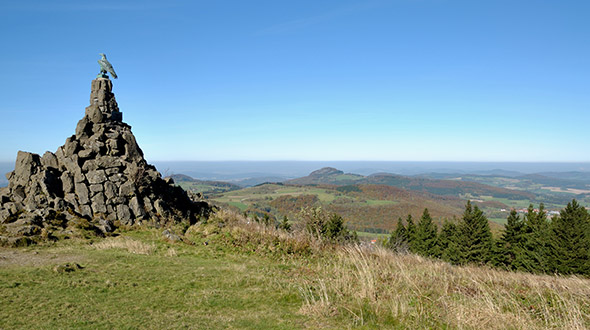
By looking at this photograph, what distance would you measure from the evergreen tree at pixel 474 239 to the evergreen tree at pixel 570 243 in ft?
31.7

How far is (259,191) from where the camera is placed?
15275cm

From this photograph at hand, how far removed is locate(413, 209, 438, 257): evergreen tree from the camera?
52812mm

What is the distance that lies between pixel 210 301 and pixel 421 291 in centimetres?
544

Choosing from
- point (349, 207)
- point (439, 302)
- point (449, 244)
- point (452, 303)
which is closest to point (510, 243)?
point (449, 244)

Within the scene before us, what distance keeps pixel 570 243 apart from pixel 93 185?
47929 mm

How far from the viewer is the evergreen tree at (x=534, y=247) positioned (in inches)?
1439

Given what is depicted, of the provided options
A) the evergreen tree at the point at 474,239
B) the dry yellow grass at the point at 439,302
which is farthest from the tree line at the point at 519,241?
the dry yellow grass at the point at 439,302

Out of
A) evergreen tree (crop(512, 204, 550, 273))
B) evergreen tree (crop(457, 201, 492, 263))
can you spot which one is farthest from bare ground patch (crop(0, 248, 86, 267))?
evergreen tree (crop(457, 201, 492, 263))

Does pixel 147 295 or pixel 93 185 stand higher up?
pixel 93 185

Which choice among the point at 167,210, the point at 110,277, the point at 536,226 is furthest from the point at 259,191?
the point at 110,277

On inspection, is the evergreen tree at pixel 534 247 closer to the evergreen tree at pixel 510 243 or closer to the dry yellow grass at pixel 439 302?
the evergreen tree at pixel 510 243

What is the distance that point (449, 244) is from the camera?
50.0 m

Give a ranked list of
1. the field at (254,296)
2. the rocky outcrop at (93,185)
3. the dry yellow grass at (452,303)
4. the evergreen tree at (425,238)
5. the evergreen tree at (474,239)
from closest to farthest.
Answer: the dry yellow grass at (452,303) → the field at (254,296) → the rocky outcrop at (93,185) → the evergreen tree at (474,239) → the evergreen tree at (425,238)

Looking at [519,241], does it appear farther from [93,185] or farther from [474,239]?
[93,185]
